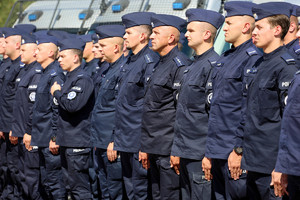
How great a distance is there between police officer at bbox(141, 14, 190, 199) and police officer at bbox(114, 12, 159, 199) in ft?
1.00

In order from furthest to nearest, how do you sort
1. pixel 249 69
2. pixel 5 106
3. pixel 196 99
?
pixel 5 106, pixel 196 99, pixel 249 69

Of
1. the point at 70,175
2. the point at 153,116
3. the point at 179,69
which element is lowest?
the point at 70,175

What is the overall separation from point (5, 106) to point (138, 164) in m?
3.22

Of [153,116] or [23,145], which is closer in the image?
[153,116]

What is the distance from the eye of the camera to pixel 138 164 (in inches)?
250

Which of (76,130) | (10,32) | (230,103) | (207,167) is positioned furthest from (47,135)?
(230,103)

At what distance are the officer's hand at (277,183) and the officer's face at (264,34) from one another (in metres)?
1.06

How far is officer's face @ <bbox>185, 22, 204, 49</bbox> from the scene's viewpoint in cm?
566

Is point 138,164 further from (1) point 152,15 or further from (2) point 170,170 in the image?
(1) point 152,15

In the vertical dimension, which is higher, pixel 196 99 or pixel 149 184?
pixel 196 99

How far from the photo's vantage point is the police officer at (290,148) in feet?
12.9

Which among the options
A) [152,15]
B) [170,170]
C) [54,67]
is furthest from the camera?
[54,67]

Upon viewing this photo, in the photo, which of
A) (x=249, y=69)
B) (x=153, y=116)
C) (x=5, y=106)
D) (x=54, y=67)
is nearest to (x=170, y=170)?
(x=153, y=116)

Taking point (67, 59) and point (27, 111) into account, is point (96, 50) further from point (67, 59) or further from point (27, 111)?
point (27, 111)
